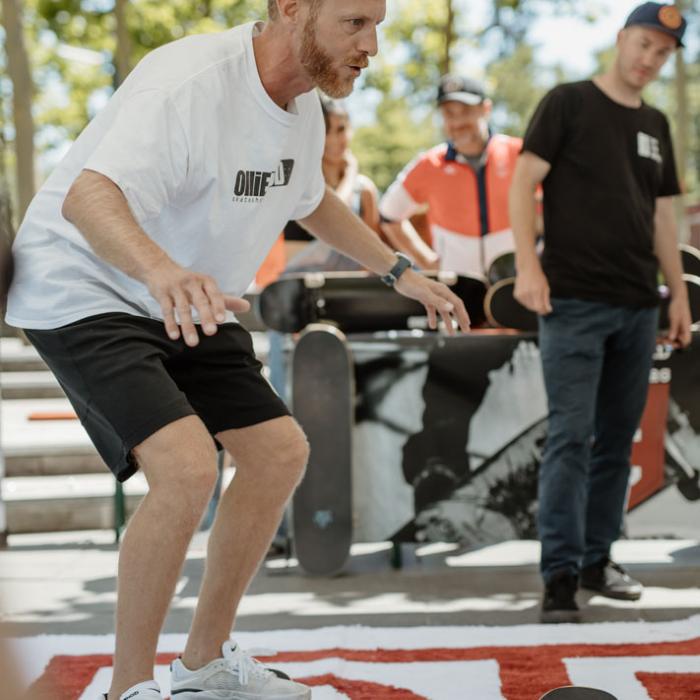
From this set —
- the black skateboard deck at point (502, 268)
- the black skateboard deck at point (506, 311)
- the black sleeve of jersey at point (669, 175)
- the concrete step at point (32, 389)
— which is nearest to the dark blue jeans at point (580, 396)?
the black sleeve of jersey at point (669, 175)

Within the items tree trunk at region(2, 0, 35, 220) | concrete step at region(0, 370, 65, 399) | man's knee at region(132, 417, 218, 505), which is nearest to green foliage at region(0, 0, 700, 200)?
tree trunk at region(2, 0, 35, 220)

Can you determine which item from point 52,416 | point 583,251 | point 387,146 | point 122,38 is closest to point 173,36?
point 122,38

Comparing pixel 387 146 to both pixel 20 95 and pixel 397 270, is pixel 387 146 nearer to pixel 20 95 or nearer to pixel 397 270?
pixel 20 95

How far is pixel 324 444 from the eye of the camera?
4695mm

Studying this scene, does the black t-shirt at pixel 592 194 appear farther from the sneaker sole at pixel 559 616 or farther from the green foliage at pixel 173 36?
the green foliage at pixel 173 36

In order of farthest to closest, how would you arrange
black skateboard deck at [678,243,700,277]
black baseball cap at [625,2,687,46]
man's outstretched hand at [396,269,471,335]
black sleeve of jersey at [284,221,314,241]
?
black sleeve of jersey at [284,221,314,241]
black skateboard deck at [678,243,700,277]
black baseball cap at [625,2,687,46]
man's outstretched hand at [396,269,471,335]

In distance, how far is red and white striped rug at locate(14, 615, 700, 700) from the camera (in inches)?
122

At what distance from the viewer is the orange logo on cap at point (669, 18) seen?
3.88 m

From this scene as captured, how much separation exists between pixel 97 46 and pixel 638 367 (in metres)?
17.6

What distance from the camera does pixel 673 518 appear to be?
15.8 ft

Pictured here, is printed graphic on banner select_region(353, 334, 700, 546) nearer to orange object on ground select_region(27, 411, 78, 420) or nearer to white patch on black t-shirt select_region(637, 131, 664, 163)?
white patch on black t-shirt select_region(637, 131, 664, 163)

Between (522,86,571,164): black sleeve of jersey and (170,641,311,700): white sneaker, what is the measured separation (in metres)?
2.12

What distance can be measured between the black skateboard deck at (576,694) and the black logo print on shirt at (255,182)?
1.53 metres

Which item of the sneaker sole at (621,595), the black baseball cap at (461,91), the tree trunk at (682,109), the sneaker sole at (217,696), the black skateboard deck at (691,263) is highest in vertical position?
the tree trunk at (682,109)
